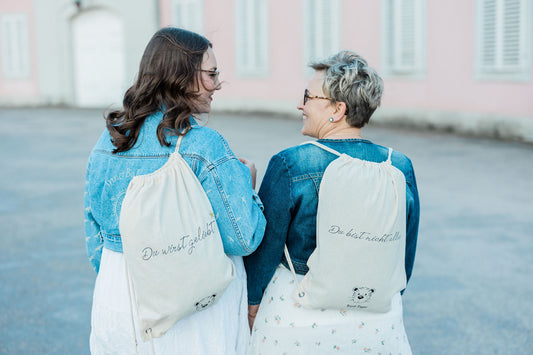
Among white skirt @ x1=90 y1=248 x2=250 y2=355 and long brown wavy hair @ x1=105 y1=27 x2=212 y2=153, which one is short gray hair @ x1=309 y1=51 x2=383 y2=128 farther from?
white skirt @ x1=90 y1=248 x2=250 y2=355

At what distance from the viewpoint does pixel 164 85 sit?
207 cm

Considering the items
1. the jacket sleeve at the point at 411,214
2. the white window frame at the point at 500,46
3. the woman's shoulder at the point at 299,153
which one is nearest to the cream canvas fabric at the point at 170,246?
the woman's shoulder at the point at 299,153

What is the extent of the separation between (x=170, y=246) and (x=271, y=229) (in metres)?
0.43

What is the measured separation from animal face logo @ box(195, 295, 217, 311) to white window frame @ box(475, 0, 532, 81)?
1111 cm

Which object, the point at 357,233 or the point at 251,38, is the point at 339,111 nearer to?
the point at 357,233

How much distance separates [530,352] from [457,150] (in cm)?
766

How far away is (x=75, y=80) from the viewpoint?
21.7 metres

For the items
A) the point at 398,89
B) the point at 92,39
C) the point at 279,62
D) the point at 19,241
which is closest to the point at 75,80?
the point at 92,39

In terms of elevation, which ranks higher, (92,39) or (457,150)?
(92,39)

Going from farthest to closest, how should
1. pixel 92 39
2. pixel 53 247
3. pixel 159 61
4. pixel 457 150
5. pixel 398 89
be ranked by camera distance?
pixel 92 39 → pixel 398 89 → pixel 457 150 → pixel 53 247 → pixel 159 61

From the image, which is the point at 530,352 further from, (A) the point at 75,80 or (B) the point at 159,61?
(A) the point at 75,80

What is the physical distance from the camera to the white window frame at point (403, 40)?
14375 mm

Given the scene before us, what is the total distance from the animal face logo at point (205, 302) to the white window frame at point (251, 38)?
16.5 m

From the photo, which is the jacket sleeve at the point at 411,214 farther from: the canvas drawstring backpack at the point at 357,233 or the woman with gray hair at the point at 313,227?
the canvas drawstring backpack at the point at 357,233
